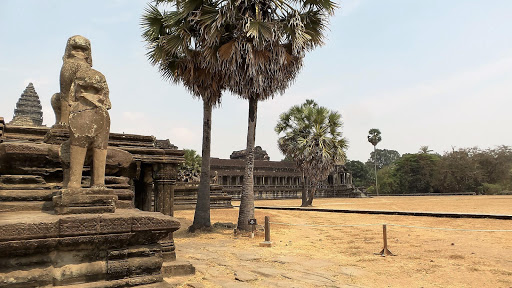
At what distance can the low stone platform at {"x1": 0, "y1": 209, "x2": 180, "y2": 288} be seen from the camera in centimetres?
317

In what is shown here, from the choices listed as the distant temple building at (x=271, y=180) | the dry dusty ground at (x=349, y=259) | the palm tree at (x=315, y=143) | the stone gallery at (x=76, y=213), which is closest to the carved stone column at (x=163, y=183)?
the dry dusty ground at (x=349, y=259)

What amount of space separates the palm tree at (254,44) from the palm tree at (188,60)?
538 mm

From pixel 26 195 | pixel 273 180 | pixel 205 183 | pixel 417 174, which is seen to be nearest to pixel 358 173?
pixel 417 174

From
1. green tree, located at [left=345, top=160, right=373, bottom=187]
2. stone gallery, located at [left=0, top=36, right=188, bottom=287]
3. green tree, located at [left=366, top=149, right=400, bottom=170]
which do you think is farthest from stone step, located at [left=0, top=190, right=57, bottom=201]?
green tree, located at [left=366, top=149, right=400, bottom=170]

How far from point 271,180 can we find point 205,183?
41.0 meters

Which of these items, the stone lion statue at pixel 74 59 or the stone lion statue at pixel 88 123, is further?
the stone lion statue at pixel 74 59

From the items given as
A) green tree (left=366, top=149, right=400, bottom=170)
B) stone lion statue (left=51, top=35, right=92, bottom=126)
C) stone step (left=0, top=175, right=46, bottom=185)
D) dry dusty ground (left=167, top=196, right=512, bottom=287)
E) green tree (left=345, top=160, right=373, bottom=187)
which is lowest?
dry dusty ground (left=167, top=196, right=512, bottom=287)

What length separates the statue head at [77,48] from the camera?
4.77 meters

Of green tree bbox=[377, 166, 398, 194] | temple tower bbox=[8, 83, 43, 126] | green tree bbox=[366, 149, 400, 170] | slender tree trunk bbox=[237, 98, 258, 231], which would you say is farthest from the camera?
green tree bbox=[366, 149, 400, 170]

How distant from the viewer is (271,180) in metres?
52.6

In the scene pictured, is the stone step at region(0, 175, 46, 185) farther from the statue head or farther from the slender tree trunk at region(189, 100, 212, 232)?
the slender tree trunk at region(189, 100, 212, 232)

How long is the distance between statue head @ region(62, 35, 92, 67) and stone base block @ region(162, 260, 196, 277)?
3037 millimetres

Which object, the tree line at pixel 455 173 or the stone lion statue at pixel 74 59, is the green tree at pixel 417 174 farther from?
the stone lion statue at pixel 74 59

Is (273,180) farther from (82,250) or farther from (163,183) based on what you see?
(82,250)
